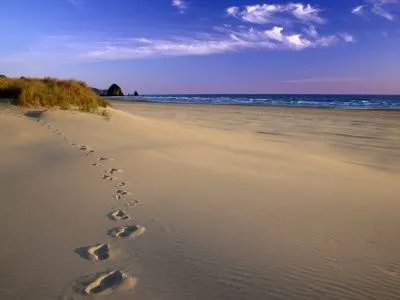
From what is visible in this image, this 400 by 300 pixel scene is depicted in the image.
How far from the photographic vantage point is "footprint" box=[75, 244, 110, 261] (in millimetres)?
3045

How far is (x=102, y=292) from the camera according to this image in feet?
8.37

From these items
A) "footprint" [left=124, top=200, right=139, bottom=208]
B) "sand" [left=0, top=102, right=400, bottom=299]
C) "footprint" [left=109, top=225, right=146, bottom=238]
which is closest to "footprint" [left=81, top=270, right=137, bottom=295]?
"sand" [left=0, top=102, right=400, bottom=299]

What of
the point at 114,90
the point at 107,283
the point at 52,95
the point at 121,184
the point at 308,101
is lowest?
the point at 107,283

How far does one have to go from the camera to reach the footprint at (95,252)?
3.04 meters

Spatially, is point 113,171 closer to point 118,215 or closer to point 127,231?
point 118,215

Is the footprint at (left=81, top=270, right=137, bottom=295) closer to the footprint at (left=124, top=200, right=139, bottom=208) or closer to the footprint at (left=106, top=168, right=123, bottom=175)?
the footprint at (left=124, top=200, right=139, bottom=208)

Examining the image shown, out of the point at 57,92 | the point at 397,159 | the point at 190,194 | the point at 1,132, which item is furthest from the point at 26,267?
the point at 57,92

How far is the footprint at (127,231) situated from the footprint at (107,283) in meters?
0.70

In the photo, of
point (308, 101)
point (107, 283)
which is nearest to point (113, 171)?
point (107, 283)

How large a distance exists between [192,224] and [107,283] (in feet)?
4.31

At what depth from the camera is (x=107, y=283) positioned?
2.67 metres

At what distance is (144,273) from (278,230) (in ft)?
4.84

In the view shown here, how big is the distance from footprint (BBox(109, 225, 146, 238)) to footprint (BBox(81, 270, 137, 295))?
2.30 ft

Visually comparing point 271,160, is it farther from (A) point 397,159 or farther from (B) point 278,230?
(B) point 278,230
